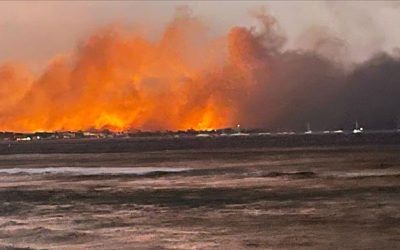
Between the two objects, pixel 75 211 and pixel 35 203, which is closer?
pixel 75 211

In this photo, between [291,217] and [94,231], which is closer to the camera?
[94,231]

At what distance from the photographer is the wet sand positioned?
1334 inches

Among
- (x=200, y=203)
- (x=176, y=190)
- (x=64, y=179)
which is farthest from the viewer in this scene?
(x=64, y=179)

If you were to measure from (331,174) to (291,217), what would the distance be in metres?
36.6

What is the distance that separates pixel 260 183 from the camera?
68.0m

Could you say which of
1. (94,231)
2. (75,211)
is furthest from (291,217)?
(75,211)

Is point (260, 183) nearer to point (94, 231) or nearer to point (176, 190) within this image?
point (176, 190)

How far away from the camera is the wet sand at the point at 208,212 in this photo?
33.9 m

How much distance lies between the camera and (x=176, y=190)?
208ft

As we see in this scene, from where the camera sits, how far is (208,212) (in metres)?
46.4

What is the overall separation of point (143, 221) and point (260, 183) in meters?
27.0

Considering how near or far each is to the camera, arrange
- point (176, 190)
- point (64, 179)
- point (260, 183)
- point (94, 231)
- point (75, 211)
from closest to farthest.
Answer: point (94, 231)
point (75, 211)
point (176, 190)
point (260, 183)
point (64, 179)

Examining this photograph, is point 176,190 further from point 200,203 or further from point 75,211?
point 75,211

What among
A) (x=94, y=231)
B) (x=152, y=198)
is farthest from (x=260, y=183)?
(x=94, y=231)
